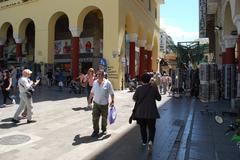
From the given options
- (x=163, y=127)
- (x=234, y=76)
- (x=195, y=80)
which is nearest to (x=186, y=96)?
(x=195, y=80)

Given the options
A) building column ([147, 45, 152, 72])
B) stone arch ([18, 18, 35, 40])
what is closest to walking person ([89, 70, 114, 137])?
stone arch ([18, 18, 35, 40])

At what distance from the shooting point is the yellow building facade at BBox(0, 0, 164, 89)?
2412 centimetres

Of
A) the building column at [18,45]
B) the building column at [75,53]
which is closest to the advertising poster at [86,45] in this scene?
the building column at [75,53]

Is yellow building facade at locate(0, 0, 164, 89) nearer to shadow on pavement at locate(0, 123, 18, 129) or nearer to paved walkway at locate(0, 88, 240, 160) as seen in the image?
paved walkway at locate(0, 88, 240, 160)

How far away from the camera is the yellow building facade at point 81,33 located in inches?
950

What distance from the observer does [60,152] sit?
6668 mm

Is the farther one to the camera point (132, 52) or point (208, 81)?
point (132, 52)

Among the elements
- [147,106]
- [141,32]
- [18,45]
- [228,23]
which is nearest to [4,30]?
[18,45]

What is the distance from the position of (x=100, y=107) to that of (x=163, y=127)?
2.59m

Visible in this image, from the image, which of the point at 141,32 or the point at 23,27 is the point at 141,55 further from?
the point at 23,27

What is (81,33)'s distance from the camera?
1166 inches

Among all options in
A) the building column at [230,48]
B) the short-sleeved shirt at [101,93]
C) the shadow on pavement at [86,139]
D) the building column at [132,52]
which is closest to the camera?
the shadow on pavement at [86,139]

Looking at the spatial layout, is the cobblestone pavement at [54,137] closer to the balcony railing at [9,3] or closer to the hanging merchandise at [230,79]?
the hanging merchandise at [230,79]

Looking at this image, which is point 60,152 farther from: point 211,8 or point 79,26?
point 211,8
